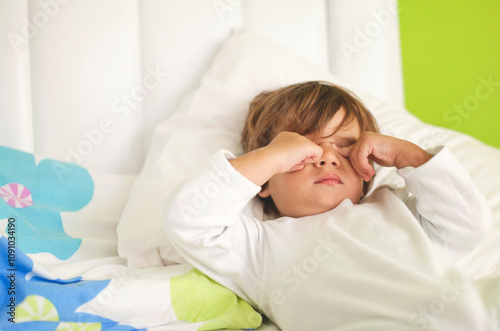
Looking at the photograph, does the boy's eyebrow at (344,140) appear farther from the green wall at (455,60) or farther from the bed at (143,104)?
the green wall at (455,60)

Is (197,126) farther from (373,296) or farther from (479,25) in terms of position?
(479,25)

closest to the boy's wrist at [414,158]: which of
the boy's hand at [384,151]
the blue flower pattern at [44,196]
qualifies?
the boy's hand at [384,151]

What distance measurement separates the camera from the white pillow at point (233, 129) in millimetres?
958

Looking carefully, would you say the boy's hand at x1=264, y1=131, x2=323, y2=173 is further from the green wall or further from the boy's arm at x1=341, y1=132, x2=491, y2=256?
the green wall

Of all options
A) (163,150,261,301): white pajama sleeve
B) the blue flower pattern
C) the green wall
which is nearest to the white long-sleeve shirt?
(163,150,261,301): white pajama sleeve

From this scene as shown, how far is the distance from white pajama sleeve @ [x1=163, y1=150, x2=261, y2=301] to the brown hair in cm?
23

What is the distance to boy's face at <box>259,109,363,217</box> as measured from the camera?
0.84m

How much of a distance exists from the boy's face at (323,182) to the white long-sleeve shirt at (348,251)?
3 centimetres

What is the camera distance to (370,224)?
771 mm

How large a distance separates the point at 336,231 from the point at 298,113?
273 mm

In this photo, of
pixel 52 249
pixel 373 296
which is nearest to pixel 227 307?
pixel 373 296

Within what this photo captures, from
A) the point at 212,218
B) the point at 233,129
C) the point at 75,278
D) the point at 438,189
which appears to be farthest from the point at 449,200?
the point at 75,278

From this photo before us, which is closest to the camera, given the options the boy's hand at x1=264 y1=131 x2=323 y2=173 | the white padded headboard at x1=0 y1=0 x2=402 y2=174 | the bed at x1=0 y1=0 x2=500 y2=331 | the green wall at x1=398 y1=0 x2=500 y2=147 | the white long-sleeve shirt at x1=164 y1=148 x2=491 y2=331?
the white long-sleeve shirt at x1=164 y1=148 x2=491 y2=331

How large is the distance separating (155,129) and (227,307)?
53cm
